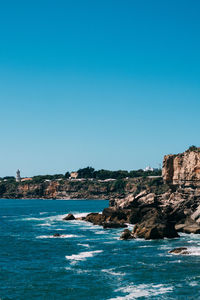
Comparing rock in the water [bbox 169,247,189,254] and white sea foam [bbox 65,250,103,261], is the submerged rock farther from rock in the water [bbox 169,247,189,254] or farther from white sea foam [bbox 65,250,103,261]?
white sea foam [bbox 65,250,103,261]

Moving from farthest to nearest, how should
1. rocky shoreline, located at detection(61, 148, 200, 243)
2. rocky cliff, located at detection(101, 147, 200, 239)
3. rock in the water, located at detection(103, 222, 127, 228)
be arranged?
rock in the water, located at detection(103, 222, 127, 228) → rocky cliff, located at detection(101, 147, 200, 239) → rocky shoreline, located at detection(61, 148, 200, 243)

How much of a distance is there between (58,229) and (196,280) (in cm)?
5157

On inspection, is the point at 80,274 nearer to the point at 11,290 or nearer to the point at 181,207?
the point at 11,290

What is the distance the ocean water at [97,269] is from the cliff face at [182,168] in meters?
39.3

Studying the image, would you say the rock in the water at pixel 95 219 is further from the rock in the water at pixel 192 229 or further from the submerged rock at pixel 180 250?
the submerged rock at pixel 180 250

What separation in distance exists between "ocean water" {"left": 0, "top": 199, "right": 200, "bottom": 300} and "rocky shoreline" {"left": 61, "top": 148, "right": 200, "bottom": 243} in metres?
4.04

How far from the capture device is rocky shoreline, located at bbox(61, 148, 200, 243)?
7112 centimetres

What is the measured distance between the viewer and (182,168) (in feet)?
375

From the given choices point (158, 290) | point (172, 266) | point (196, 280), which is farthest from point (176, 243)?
point (158, 290)

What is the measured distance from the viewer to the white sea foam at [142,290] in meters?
35.6

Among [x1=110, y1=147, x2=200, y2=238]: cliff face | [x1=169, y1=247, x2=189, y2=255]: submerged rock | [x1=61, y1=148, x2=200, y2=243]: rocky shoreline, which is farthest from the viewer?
[x1=110, y1=147, x2=200, y2=238]: cliff face

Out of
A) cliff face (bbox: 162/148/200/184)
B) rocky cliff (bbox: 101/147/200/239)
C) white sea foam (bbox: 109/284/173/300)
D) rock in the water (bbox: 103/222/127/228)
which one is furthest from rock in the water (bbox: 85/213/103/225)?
white sea foam (bbox: 109/284/173/300)

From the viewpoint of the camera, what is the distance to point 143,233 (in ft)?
230

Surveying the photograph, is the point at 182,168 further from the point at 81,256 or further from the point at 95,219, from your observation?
the point at 81,256
